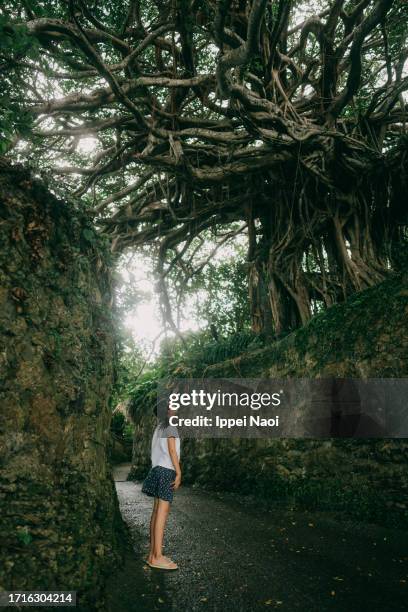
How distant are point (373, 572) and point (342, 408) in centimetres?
213

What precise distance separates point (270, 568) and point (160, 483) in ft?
3.78

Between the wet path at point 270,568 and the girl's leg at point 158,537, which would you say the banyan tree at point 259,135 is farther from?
the girl's leg at point 158,537

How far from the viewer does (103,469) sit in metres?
3.58

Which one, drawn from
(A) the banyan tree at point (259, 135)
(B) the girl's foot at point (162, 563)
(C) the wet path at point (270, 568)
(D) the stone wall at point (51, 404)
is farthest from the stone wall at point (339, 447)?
(D) the stone wall at point (51, 404)

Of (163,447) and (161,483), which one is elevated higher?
(163,447)

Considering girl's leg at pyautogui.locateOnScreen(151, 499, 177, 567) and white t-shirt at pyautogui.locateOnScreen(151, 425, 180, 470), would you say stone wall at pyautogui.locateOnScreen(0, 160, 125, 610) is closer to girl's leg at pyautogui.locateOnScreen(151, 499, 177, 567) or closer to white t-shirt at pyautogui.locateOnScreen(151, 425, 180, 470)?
girl's leg at pyautogui.locateOnScreen(151, 499, 177, 567)

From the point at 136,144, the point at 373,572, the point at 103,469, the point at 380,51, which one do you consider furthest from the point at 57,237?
the point at 380,51

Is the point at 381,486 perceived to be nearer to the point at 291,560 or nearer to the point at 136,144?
the point at 291,560

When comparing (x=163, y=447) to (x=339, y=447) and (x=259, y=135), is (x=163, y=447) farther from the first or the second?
(x=259, y=135)

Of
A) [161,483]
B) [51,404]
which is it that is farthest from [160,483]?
[51,404]

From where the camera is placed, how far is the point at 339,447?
529 centimetres

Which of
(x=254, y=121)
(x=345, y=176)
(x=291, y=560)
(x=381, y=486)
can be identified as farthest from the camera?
Answer: (x=345, y=176)

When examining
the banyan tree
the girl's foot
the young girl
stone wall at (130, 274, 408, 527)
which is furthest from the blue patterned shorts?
the banyan tree

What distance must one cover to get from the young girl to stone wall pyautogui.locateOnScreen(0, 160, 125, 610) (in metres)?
0.34
